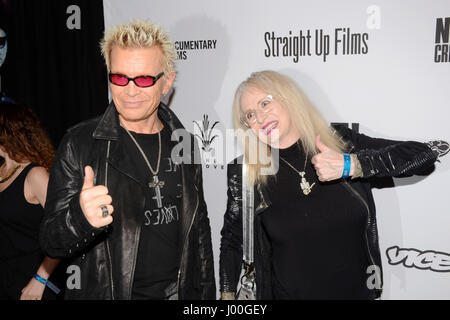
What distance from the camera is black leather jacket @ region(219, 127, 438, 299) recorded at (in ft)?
5.98

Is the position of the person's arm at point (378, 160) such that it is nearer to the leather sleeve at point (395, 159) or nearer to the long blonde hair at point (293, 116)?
the leather sleeve at point (395, 159)

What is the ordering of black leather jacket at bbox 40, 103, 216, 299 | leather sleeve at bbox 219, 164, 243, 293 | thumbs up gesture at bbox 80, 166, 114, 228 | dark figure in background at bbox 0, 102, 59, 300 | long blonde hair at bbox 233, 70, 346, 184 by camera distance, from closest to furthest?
thumbs up gesture at bbox 80, 166, 114, 228, black leather jacket at bbox 40, 103, 216, 299, long blonde hair at bbox 233, 70, 346, 184, leather sleeve at bbox 219, 164, 243, 293, dark figure in background at bbox 0, 102, 59, 300

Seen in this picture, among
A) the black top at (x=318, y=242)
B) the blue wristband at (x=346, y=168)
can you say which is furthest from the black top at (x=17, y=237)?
the blue wristband at (x=346, y=168)

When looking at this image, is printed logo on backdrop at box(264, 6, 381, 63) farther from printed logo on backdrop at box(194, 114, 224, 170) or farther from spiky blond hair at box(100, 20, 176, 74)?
spiky blond hair at box(100, 20, 176, 74)

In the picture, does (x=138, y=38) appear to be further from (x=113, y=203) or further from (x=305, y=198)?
(x=305, y=198)

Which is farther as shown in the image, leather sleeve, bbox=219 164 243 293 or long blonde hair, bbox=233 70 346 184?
leather sleeve, bbox=219 164 243 293

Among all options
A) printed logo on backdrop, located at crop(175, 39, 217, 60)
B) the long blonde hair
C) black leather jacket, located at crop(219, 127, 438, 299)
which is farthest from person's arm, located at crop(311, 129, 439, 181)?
printed logo on backdrop, located at crop(175, 39, 217, 60)

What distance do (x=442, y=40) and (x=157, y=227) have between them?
1986 mm

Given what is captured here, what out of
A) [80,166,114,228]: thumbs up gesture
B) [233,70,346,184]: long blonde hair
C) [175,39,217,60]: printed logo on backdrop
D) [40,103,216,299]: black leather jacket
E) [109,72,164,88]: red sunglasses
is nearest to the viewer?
[80,166,114,228]: thumbs up gesture

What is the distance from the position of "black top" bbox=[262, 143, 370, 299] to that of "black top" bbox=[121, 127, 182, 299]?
48cm

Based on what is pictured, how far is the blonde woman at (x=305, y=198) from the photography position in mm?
1832

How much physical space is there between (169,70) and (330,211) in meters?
Result: 1.07
